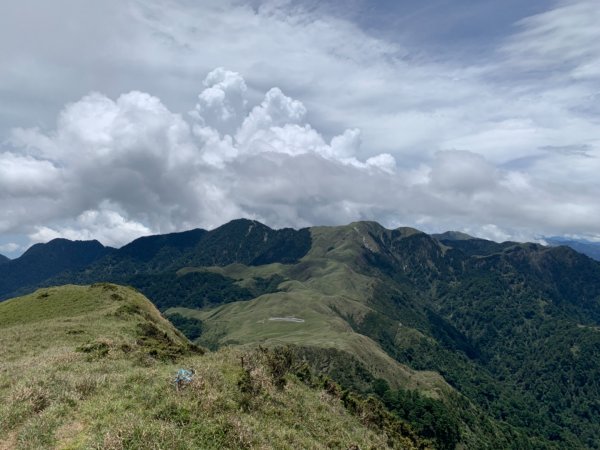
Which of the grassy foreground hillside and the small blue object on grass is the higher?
the small blue object on grass

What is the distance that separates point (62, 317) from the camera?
91062mm

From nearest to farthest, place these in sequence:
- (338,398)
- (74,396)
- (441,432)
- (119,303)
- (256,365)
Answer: (74,396) → (256,365) → (338,398) → (119,303) → (441,432)

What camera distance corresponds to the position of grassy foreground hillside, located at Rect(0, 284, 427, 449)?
88.3ft

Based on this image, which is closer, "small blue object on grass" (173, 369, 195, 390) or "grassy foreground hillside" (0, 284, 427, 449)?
"grassy foreground hillside" (0, 284, 427, 449)

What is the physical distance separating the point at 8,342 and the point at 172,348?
26.0 m

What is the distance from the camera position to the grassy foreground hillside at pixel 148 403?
26.9m

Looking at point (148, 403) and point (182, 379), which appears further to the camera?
point (182, 379)

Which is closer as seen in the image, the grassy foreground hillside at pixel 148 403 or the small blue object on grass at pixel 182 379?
the grassy foreground hillside at pixel 148 403

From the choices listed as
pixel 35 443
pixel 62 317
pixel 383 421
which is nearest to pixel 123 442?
pixel 35 443

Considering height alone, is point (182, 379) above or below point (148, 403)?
above

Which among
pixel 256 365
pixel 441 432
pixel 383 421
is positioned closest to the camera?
pixel 256 365

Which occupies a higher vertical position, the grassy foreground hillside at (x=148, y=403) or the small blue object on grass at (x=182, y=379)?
the small blue object on grass at (x=182, y=379)

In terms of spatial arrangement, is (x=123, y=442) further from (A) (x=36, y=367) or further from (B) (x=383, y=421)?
(B) (x=383, y=421)

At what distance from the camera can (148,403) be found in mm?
30797
